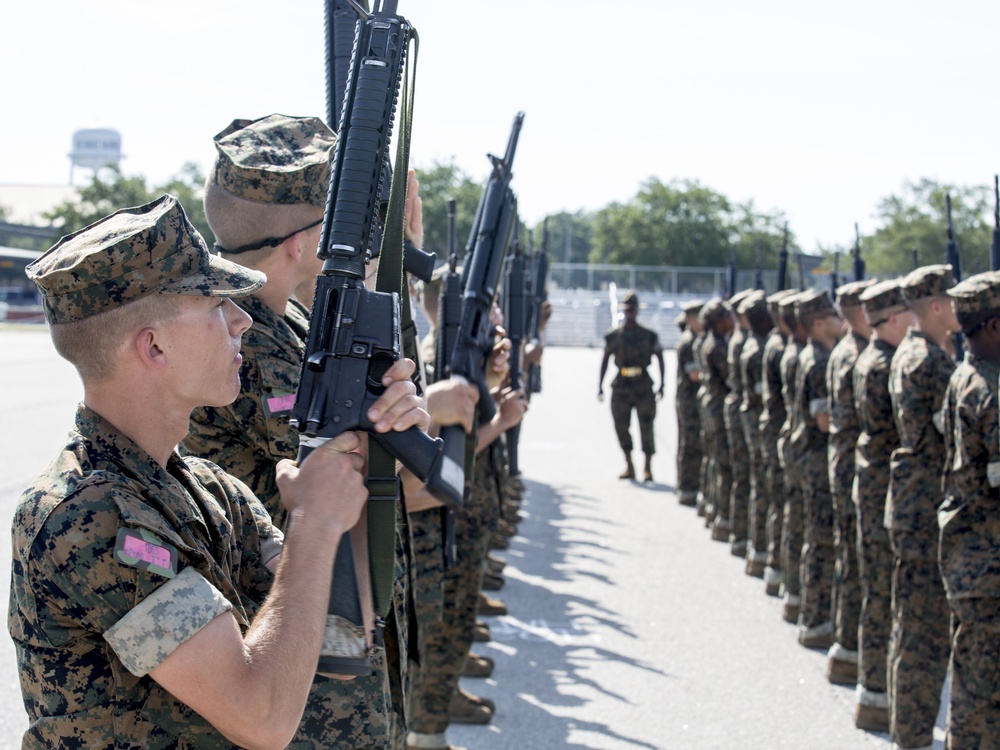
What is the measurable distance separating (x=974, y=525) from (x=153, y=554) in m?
3.52

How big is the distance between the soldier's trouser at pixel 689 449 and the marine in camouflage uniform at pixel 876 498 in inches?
245

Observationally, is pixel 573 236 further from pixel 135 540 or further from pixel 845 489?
pixel 135 540

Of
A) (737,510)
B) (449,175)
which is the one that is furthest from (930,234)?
(737,510)

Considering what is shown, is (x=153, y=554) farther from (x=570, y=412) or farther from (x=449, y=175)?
(x=449, y=175)

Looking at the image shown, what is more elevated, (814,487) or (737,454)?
(814,487)

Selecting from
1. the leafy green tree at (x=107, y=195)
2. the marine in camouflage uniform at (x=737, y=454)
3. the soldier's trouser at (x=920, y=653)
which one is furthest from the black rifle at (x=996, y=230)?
the leafy green tree at (x=107, y=195)

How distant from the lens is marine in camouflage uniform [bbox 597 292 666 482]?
43.5 ft

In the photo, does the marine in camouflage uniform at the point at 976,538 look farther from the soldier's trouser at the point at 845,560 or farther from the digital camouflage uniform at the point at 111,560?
the digital camouflage uniform at the point at 111,560

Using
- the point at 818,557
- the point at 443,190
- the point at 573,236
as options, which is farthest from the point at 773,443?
the point at 573,236

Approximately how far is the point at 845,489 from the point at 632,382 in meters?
7.23

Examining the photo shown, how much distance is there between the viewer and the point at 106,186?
52.1 metres

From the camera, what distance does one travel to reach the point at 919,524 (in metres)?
4.97

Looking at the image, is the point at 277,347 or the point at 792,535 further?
the point at 792,535

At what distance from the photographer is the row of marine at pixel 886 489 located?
13.9ft
